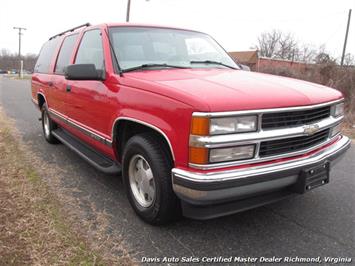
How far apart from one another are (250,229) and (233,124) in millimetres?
1149

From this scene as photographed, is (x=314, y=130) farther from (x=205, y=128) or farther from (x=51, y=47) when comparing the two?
(x=51, y=47)

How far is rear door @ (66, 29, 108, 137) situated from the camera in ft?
12.2

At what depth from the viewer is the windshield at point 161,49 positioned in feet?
12.1

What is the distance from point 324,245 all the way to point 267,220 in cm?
56

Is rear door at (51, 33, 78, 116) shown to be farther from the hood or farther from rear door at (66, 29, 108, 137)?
the hood

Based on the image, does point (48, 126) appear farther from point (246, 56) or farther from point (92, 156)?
point (246, 56)

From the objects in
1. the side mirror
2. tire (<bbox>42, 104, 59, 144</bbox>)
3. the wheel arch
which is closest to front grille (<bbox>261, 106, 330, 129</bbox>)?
the side mirror

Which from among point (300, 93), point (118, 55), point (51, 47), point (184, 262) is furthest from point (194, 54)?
point (51, 47)

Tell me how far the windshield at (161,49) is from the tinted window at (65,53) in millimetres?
1360

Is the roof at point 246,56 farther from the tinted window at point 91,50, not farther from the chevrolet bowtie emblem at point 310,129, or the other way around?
the chevrolet bowtie emblem at point 310,129

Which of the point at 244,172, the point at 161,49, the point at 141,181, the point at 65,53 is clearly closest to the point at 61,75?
the point at 65,53

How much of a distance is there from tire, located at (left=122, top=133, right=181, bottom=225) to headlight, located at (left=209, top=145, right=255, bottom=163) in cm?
52

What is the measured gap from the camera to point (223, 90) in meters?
2.71

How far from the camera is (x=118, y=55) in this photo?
3.65 meters
